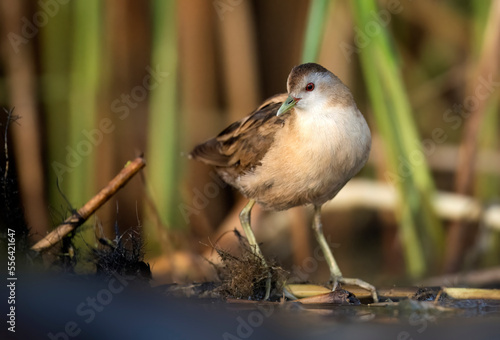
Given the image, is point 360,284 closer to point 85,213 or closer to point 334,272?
point 334,272

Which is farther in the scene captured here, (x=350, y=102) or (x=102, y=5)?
(x=102, y=5)

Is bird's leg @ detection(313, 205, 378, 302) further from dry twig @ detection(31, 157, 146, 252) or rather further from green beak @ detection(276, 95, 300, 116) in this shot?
dry twig @ detection(31, 157, 146, 252)

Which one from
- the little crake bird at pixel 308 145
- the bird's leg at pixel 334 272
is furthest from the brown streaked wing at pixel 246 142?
the bird's leg at pixel 334 272

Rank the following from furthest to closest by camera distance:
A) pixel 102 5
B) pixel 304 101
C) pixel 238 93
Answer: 1. pixel 238 93
2. pixel 102 5
3. pixel 304 101

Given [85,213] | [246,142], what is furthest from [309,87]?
[85,213]

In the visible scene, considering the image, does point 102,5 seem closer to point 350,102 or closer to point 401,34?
point 350,102

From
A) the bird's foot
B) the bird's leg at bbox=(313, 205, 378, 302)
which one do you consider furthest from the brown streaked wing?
the bird's foot

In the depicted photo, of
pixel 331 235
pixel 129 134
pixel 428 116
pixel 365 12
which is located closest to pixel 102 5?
pixel 129 134
